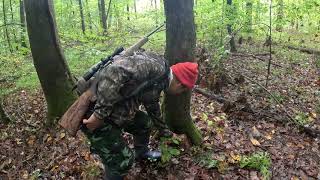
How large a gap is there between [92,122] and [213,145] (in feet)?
8.05

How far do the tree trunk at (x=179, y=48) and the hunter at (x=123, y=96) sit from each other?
680 mm

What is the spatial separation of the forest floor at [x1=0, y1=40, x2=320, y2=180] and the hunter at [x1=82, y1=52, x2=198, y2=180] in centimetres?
78

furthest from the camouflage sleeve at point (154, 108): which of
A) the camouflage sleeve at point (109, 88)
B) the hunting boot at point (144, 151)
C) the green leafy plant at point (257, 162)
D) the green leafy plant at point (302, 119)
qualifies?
the green leafy plant at point (302, 119)

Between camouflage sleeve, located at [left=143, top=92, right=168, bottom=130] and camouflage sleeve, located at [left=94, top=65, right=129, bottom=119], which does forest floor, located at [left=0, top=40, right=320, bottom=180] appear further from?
camouflage sleeve, located at [left=94, top=65, right=129, bottom=119]

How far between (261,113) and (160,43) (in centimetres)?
1076

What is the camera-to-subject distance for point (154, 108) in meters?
4.43

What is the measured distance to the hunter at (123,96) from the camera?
142 inches

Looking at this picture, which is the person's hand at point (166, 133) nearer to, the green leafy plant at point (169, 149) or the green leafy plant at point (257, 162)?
the green leafy plant at point (169, 149)

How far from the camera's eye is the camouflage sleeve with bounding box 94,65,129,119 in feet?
11.7

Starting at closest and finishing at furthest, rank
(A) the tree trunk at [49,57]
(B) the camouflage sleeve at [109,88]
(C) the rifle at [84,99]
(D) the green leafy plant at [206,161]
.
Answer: (B) the camouflage sleeve at [109,88], (C) the rifle at [84,99], (D) the green leafy plant at [206,161], (A) the tree trunk at [49,57]

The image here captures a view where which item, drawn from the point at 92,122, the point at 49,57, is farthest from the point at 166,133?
the point at 49,57

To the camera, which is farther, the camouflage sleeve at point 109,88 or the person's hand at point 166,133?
the person's hand at point 166,133

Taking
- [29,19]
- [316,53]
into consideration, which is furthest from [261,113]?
[316,53]

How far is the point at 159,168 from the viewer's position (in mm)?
4863
